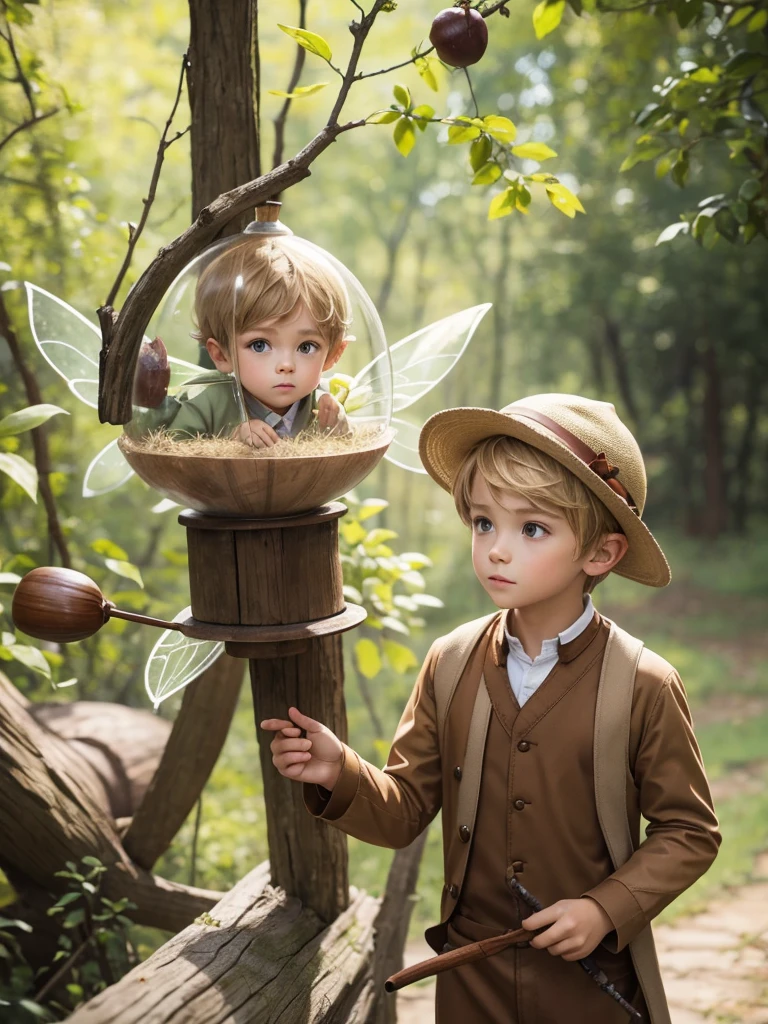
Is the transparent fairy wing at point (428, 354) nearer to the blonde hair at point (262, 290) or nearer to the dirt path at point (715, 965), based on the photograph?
the blonde hair at point (262, 290)

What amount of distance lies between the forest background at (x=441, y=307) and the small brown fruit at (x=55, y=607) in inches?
25.3

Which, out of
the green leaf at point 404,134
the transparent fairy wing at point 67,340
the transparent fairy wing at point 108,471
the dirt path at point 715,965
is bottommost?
the dirt path at point 715,965

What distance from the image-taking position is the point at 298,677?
7.52 ft

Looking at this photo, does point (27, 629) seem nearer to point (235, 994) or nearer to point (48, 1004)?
point (235, 994)

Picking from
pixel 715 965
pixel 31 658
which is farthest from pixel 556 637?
pixel 715 965

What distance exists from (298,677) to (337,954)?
0.74 metres

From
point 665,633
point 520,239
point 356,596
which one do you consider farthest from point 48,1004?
point 520,239

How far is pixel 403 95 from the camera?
85.2 inches

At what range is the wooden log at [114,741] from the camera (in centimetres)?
354

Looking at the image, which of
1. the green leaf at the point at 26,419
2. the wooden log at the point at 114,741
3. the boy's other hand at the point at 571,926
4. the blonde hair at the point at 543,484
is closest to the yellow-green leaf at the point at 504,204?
Answer: the blonde hair at the point at 543,484

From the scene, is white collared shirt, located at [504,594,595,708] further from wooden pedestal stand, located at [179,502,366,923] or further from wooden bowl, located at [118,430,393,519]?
wooden bowl, located at [118,430,393,519]

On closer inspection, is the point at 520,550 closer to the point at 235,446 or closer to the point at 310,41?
the point at 235,446

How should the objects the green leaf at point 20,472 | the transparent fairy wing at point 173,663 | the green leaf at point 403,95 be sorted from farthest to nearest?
the green leaf at point 20,472 < the transparent fairy wing at point 173,663 < the green leaf at point 403,95

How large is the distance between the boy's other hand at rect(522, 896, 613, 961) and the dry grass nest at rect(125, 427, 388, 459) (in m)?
0.90
